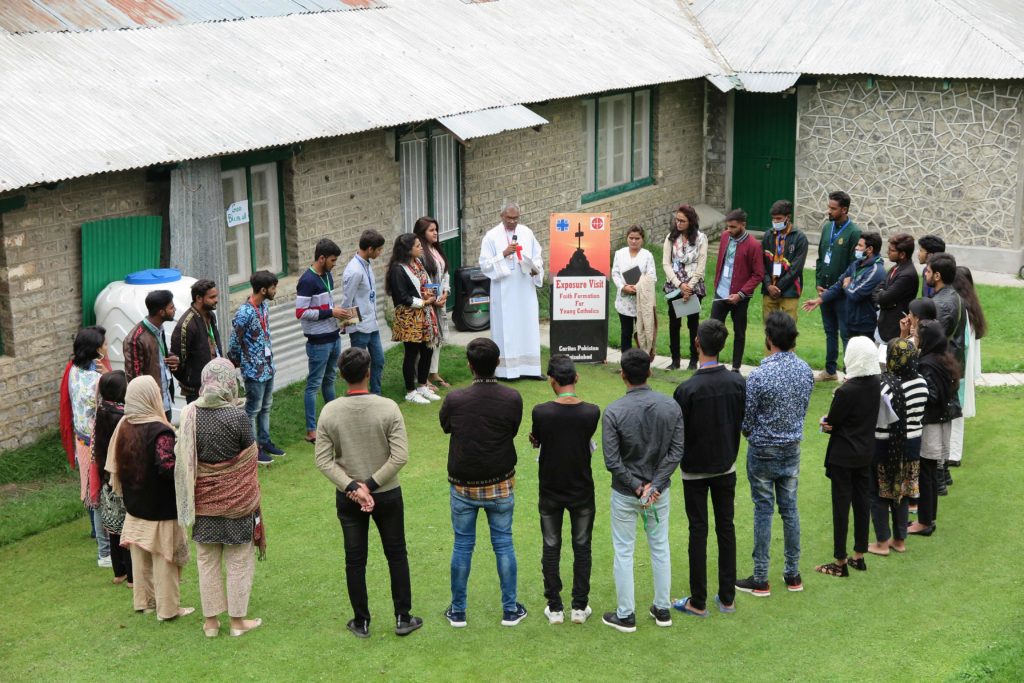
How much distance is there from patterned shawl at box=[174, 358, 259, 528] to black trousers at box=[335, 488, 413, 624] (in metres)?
0.58

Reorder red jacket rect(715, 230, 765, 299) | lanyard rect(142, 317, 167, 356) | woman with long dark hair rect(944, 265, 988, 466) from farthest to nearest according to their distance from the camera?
red jacket rect(715, 230, 765, 299), woman with long dark hair rect(944, 265, 988, 466), lanyard rect(142, 317, 167, 356)

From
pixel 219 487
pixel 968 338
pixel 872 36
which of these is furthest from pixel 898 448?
pixel 872 36

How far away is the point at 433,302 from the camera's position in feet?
41.8

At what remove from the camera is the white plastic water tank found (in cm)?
1136

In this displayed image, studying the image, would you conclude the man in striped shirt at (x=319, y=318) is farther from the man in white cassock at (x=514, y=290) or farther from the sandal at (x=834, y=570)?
the sandal at (x=834, y=570)

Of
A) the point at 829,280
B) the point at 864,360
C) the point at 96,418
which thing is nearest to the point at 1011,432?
the point at 829,280

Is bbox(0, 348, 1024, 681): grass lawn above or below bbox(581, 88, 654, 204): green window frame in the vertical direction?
below

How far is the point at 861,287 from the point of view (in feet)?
41.8

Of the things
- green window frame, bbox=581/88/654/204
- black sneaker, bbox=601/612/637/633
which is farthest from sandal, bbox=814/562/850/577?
green window frame, bbox=581/88/654/204

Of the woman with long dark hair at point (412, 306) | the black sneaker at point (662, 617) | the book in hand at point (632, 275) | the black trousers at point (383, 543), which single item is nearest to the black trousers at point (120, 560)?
the black trousers at point (383, 543)

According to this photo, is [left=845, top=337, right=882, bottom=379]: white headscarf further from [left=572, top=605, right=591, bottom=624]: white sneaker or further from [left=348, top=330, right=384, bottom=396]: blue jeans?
[left=348, top=330, right=384, bottom=396]: blue jeans

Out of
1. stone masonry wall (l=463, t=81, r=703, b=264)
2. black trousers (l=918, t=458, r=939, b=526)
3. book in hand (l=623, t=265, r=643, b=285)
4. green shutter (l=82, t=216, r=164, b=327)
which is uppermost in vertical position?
stone masonry wall (l=463, t=81, r=703, b=264)

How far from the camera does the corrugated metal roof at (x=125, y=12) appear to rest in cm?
1260

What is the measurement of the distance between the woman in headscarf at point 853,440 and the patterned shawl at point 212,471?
373 cm
